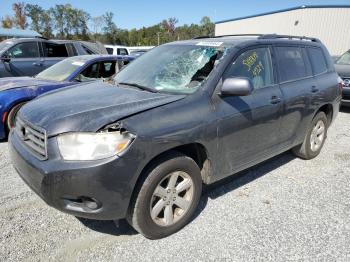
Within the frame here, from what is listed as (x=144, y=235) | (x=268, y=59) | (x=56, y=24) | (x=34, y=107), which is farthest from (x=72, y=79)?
(x=56, y=24)

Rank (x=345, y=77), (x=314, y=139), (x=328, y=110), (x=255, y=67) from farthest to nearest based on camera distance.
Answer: (x=345, y=77) < (x=328, y=110) < (x=314, y=139) < (x=255, y=67)

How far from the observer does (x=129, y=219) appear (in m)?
2.98

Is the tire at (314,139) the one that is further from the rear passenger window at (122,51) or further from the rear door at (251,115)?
the rear passenger window at (122,51)

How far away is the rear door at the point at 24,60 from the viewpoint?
8.95 meters

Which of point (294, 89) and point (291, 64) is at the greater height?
point (291, 64)

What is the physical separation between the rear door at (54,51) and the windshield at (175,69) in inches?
249

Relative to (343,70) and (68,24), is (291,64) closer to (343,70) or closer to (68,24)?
(343,70)

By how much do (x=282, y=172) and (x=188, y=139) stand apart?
7.55 ft

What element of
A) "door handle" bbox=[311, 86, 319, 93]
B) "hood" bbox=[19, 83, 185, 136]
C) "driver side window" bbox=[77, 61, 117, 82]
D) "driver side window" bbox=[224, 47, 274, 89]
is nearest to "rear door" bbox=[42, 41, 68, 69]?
"driver side window" bbox=[77, 61, 117, 82]

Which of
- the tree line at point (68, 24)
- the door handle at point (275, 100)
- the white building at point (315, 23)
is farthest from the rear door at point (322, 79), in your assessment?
the tree line at point (68, 24)

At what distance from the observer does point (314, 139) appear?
5.31 m

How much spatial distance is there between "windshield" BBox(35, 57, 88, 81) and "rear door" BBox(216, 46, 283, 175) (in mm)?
3780

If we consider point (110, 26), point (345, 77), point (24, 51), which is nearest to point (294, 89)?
point (345, 77)

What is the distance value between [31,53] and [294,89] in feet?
25.7
